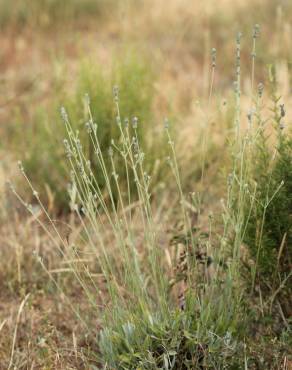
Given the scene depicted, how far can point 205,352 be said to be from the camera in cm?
209

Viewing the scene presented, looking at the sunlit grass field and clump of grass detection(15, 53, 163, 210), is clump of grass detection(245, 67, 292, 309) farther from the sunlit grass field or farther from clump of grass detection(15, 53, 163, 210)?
clump of grass detection(15, 53, 163, 210)

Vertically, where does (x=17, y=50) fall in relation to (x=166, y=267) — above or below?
above

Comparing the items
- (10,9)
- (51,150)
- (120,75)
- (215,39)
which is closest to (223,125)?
(120,75)

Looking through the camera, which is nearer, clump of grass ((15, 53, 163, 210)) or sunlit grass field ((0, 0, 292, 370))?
sunlit grass field ((0, 0, 292, 370))

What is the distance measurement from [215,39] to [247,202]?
4.11m

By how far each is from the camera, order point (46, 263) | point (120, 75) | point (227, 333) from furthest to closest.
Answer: point (120, 75) → point (46, 263) → point (227, 333)

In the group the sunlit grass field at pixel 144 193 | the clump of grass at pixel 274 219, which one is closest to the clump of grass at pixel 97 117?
the sunlit grass field at pixel 144 193

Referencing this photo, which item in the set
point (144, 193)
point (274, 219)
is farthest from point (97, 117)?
point (274, 219)

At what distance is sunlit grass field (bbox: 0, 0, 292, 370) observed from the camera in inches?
84.0

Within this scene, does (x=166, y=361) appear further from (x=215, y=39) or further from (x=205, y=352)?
(x=215, y=39)

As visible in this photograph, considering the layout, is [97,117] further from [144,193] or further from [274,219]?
[274,219]

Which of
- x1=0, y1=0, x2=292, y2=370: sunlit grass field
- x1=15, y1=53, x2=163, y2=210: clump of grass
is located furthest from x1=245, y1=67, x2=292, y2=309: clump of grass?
x1=15, y1=53, x2=163, y2=210: clump of grass

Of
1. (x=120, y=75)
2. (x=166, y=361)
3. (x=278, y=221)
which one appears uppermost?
(x=120, y=75)

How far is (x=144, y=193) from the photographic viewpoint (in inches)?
118
